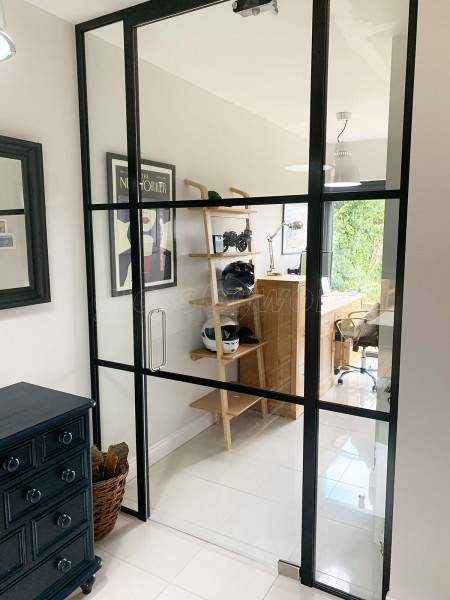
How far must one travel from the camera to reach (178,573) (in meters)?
2.12

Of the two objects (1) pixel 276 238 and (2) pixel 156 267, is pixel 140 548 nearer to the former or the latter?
(2) pixel 156 267

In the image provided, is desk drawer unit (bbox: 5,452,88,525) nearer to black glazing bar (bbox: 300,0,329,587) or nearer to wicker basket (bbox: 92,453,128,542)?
wicker basket (bbox: 92,453,128,542)

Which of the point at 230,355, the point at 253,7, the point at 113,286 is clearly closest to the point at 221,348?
the point at 230,355

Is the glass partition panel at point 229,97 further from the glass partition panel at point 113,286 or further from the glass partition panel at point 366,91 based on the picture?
the glass partition panel at point 113,286

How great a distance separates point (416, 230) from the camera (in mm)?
1609

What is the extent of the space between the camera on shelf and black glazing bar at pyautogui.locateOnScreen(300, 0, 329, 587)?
0.61 ft

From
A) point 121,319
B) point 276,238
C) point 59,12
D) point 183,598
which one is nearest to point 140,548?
point 183,598

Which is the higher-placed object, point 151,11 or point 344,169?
point 151,11

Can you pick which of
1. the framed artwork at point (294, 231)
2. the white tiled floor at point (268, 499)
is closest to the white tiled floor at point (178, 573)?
the white tiled floor at point (268, 499)

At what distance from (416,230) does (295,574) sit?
165cm

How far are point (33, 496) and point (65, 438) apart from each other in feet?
0.78

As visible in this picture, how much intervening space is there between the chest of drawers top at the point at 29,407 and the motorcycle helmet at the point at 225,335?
2.17ft

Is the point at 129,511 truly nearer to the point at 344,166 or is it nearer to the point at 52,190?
the point at 52,190

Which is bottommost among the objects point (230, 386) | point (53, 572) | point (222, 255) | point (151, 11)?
point (53, 572)
